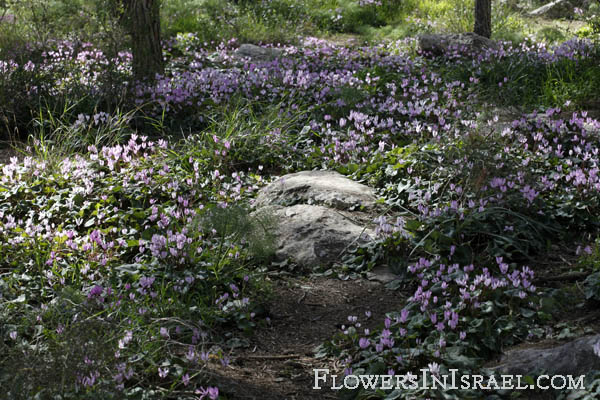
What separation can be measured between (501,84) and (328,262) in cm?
431

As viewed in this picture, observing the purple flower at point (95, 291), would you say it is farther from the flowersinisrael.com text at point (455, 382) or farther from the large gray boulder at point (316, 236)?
the flowersinisrael.com text at point (455, 382)

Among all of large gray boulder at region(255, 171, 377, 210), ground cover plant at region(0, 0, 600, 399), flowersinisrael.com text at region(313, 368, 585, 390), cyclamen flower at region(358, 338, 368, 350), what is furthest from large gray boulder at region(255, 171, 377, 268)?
flowersinisrael.com text at region(313, 368, 585, 390)

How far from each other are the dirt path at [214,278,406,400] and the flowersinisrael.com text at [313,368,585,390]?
0.73 feet

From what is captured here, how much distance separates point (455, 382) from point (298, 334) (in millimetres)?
1250

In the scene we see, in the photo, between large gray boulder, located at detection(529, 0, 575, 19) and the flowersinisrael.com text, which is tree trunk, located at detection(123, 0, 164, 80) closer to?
the flowersinisrael.com text

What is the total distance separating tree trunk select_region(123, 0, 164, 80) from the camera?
816cm

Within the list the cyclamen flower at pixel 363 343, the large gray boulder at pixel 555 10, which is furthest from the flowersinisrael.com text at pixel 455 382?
the large gray boulder at pixel 555 10

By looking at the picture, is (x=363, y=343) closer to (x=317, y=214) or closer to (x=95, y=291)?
(x=95, y=291)

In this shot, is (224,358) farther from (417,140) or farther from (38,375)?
(417,140)

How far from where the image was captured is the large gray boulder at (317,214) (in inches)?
189

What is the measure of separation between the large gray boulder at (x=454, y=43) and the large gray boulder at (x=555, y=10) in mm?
6586

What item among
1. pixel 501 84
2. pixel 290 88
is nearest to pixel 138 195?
pixel 290 88

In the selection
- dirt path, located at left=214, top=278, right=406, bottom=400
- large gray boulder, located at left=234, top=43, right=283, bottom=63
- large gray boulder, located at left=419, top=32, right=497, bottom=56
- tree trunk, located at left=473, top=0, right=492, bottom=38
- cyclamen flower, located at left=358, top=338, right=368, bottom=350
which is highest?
tree trunk, located at left=473, top=0, right=492, bottom=38

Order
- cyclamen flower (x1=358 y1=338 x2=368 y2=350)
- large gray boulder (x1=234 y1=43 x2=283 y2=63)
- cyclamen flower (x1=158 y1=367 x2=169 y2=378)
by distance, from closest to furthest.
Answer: cyclamen flower (x1=158 y1=367 x2=169 y2=378) < cyclamen flower (x1=358 y1=338 x2=368 y2=350) < large gray boulder (x1=234 y1=43 x2=283 y2=63)
